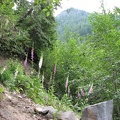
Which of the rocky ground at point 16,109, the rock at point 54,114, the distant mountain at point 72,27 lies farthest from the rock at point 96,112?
the distant mountain at point 72,27

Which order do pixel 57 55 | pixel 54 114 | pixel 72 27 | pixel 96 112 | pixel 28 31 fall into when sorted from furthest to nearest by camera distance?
pixel 72 27 → pixel 57 55 → pixel 28 31 → pixel 96 112 → pixel 54 114

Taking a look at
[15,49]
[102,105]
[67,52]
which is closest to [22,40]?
[15,49]

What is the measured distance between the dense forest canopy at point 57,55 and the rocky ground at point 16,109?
2.20 ft

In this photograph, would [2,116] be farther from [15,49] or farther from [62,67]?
[62,67]

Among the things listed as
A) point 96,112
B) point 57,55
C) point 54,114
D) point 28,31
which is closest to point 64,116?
point 54,114

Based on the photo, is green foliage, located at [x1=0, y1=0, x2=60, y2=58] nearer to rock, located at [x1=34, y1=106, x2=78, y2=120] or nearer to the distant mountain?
the distant mountain

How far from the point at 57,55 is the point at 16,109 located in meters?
9.22

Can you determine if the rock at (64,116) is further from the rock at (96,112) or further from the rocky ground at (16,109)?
the rock at (96,112)

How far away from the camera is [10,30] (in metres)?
9.23

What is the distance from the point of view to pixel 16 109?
477 centimetres

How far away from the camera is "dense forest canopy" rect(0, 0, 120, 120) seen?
6687 mm

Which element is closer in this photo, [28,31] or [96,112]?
[96,112]

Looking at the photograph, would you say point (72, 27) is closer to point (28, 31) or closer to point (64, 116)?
point (28, 31)

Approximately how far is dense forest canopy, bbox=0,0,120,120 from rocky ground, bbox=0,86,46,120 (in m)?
0.67
